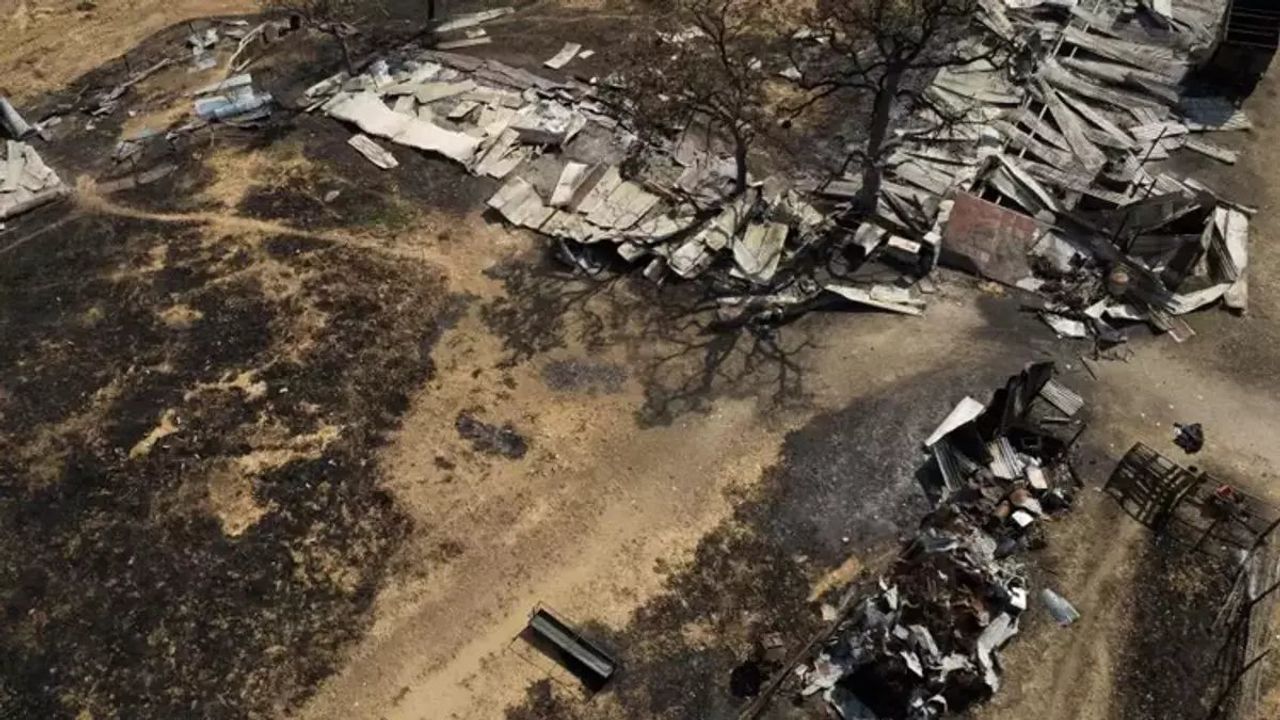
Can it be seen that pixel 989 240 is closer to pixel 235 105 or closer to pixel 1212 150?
pixel 1212 150

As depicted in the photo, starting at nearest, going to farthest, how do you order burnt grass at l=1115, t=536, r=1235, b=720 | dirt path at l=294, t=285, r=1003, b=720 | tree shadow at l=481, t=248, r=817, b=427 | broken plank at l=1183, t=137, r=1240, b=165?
burnt grass at l=1115, t=536, r=1235, b=720, dirt path at l=294, t=285, r=1003, b=720, tree shadow at l=481, t=248, r=817, b=427, broken plank at l=1183, t=137, r=1240, b=165

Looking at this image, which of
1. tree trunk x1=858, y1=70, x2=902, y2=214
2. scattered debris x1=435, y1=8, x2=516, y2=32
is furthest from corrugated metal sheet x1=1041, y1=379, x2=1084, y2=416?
scattered debris x1=435, y1=8, x2=516, y2=32

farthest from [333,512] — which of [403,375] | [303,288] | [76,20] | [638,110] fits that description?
[76,20]

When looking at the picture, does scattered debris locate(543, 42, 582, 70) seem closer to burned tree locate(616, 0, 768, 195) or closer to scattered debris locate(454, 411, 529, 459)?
burned tree locate(616, 0, 768, 195)

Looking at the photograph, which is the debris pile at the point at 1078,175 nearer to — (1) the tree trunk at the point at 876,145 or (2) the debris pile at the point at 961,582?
(1) the tree trunk at the point at 876,145

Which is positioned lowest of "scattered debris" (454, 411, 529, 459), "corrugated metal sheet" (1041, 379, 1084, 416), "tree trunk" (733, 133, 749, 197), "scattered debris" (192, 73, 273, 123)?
"scattered debris" (454, 411, 529, 459)

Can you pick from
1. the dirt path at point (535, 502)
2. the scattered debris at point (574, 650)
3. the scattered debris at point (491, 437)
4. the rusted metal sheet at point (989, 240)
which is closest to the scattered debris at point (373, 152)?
the dirt path at point (535, 502)
